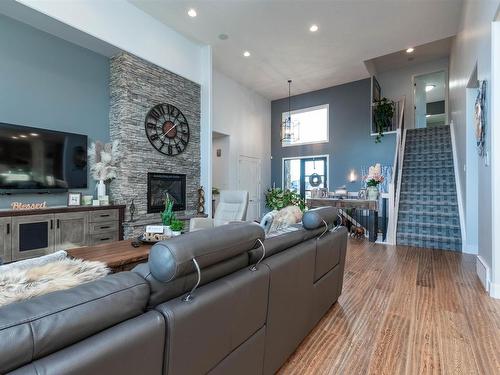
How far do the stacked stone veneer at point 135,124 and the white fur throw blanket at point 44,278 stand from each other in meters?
3.72

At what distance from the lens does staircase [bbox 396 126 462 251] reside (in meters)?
5.04

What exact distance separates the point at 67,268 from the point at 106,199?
3770 millimetres

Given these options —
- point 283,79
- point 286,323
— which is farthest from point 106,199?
point 283,79

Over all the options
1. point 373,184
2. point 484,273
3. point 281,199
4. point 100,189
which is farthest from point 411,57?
point 100,189

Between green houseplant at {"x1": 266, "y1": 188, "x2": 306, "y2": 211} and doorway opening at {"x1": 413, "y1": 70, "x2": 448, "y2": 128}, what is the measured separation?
4.69m

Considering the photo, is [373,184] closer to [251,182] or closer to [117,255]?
[251,182]

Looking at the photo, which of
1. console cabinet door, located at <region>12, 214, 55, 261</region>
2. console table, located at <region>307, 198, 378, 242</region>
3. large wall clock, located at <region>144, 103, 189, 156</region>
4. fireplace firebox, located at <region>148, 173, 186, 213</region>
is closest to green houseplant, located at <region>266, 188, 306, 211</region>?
console table, located at <region>307, 198, 378, 242</region>

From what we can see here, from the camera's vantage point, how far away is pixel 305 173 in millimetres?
8672

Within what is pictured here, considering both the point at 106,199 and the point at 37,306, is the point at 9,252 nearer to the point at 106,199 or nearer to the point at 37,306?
the point at 106,199

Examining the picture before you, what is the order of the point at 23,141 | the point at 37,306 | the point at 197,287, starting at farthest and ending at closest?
the point at 23,141 → the point at 197,287 → the point at 37,306

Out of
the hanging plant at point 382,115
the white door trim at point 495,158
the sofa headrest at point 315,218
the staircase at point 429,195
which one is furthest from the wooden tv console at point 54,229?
the hanging plant at point 382,115

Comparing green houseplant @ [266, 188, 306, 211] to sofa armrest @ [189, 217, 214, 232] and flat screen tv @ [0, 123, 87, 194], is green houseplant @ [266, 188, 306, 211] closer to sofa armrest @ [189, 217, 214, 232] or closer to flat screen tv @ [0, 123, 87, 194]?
sofa armrest @ [189, 217, 214, 232]

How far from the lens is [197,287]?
3.48 ft

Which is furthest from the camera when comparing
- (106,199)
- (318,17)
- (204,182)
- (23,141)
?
(204,182)
